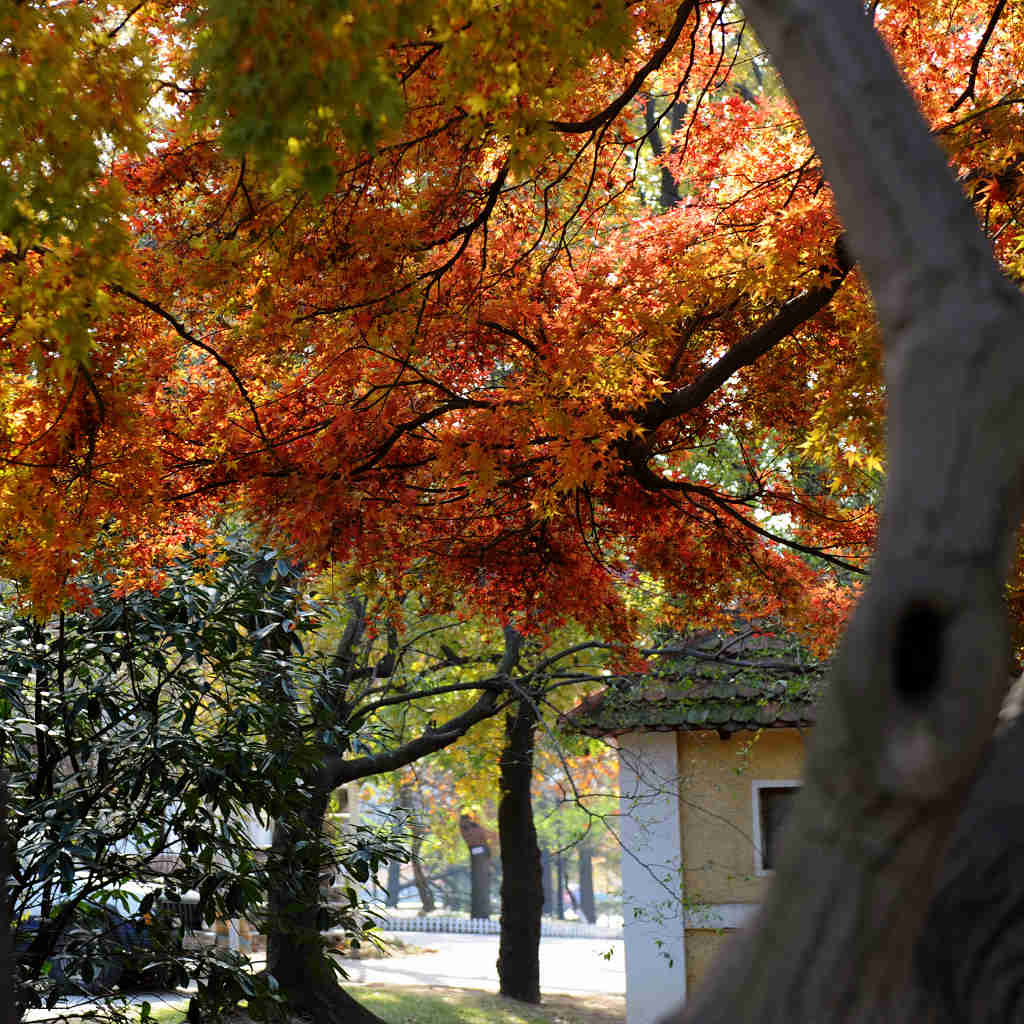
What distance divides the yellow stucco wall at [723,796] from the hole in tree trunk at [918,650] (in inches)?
470

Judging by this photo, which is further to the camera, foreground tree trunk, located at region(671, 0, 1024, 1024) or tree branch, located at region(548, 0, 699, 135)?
tree branch, located at region(548, 0, 699, 135)

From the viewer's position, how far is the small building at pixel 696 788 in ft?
44.1

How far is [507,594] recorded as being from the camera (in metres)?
9.05

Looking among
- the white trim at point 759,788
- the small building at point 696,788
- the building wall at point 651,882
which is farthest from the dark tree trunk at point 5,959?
the white trim at point 759,788

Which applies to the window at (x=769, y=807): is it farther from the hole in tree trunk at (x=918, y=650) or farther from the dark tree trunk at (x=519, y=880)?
the hole in tree trunk at (x=918, y=650)

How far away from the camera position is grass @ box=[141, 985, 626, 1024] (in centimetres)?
1577

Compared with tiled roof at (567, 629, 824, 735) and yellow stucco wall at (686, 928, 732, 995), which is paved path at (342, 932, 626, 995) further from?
tiled roof at (567, 629, 824, 735)

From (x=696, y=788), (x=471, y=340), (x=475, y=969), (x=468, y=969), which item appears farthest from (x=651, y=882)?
(x=475, y=969)

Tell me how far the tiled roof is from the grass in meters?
4.62

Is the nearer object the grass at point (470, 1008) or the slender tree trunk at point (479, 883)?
the grass at point (470, 1008)

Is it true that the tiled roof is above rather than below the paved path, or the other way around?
above

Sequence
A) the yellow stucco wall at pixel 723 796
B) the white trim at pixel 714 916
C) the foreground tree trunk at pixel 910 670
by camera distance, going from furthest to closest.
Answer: the yellow stucco wall at pixel 723 796 → the white trim at pixel 714 916 → the foreground tree trunk at pixel 910 670

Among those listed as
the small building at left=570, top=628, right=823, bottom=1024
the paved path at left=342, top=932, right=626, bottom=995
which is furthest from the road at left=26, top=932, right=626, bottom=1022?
the small building at left=570, top=628, right=823, bottom=1024

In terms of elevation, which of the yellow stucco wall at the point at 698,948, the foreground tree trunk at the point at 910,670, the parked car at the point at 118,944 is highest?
the foreground tree trunk at the point at 910,670
